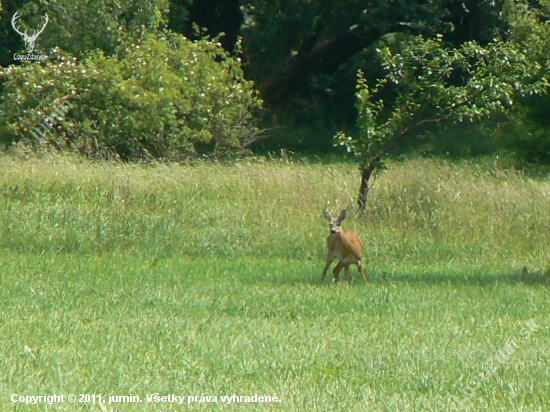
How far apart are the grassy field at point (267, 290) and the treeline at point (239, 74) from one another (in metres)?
2.08

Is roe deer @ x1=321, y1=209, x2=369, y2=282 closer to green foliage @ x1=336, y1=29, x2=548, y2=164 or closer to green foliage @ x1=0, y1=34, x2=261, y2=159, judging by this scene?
green foliage @ x1=336, y1=29, x2=548, y2=164

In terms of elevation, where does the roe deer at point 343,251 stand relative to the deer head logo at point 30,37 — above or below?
below

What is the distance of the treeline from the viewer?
25.5 m

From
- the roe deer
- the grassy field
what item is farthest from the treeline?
the roe deer

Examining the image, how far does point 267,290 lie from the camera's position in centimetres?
1177

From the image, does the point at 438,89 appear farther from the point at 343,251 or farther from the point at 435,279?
the point at 343,251

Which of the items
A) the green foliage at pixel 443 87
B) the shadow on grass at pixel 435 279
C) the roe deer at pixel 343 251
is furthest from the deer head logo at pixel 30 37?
the roe deer at pixel 343 251

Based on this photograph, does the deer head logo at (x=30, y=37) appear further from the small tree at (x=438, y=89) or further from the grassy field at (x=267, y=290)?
the small tree at (x=438, y=89)

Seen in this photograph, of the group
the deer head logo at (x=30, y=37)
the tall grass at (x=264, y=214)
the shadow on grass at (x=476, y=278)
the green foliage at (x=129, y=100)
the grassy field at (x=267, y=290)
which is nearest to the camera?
the grassy field at (x=267, y=290)

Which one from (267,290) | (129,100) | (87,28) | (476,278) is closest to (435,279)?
(476,278)

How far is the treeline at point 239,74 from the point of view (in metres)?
25.5

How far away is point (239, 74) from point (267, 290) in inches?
812

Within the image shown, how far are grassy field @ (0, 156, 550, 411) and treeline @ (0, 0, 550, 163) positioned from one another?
2.08m

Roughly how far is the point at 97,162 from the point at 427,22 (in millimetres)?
17598
